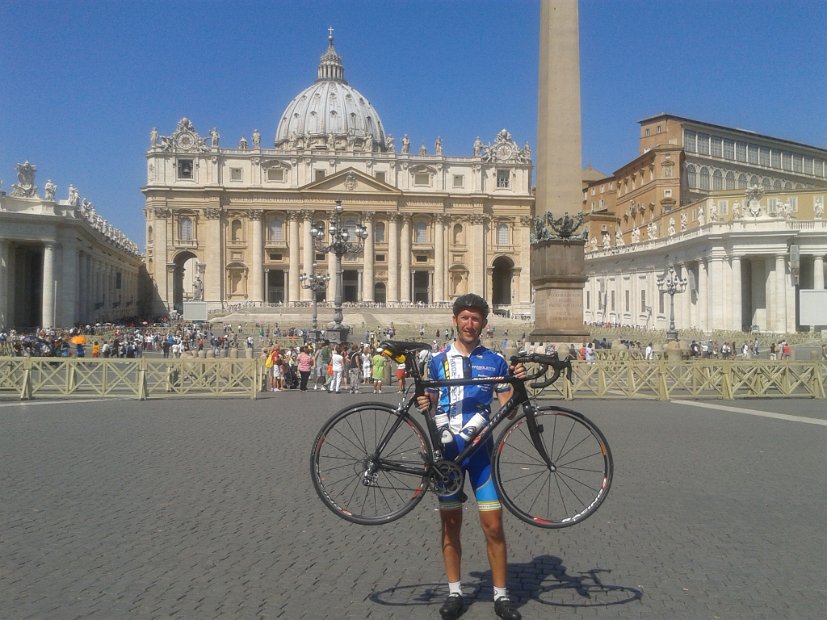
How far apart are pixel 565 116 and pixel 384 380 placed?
8.18 metres

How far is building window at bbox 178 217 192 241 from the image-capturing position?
250 ft

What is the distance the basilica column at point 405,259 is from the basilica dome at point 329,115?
2191 centimetres

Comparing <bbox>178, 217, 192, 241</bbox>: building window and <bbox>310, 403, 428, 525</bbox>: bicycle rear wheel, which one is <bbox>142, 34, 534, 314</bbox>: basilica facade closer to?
<bbox>178, 217, 192, 241</bbox>: building window

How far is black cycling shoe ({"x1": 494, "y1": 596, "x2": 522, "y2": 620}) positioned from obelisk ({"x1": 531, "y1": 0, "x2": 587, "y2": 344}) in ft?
50.4

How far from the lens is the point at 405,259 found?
8062cm

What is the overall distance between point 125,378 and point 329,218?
62.0 m

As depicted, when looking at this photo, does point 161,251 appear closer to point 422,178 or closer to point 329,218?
point 329,218

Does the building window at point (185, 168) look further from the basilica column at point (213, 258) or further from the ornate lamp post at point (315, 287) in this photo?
the ornate lamp post at point (315, 287)

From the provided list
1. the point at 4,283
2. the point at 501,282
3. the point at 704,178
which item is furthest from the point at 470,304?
the point at 501,282

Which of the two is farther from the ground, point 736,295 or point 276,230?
point 276,230

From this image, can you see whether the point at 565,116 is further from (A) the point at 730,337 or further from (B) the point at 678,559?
(A) the point at 730,337

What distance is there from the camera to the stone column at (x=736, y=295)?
126 ft

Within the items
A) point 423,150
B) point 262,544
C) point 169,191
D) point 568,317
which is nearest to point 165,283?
point 169,191

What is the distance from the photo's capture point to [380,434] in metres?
4.36
